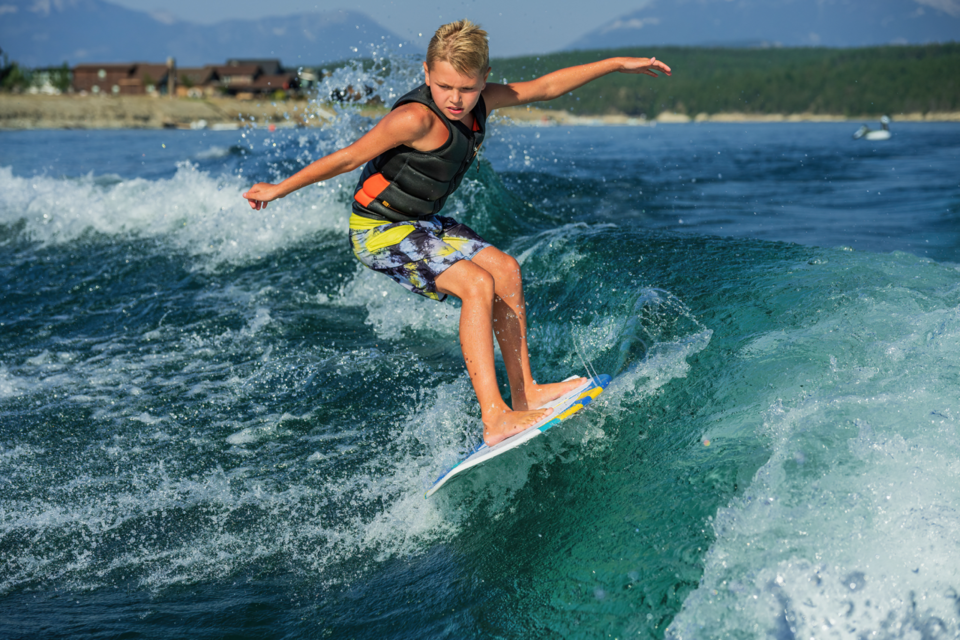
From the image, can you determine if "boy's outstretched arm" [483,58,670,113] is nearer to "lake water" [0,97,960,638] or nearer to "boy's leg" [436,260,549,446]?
"boy's leg" [436,260,549,446]

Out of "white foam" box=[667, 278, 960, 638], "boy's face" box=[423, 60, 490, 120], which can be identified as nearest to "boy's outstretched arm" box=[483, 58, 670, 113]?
"boy's face" box=[423, 60, 490, 120]

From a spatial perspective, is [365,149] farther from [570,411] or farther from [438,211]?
[570,411]

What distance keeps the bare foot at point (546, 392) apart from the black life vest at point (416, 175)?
3.24 ft

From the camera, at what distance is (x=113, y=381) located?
470cm

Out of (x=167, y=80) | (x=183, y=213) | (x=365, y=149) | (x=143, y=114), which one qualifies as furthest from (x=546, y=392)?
(x=167, y=80)

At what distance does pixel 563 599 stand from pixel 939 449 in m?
1.37

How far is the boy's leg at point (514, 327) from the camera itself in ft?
10.6

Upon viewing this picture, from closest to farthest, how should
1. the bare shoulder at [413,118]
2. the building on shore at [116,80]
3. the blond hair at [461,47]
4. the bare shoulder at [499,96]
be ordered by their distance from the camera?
the blond hair at [461,47], the bare shoulder at [413,118], the bare shoulder at [499,96], the building on shore at [116,80]

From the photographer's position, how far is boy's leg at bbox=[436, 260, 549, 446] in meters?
3.01

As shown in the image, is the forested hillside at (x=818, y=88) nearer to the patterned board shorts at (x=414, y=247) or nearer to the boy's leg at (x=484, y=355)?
the patterned board shorts at (x=414, y=247)

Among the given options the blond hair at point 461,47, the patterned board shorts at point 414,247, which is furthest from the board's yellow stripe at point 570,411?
the blond hair at point 461,47

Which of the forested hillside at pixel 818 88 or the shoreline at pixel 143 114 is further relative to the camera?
the forested hillside at pixel 818 88

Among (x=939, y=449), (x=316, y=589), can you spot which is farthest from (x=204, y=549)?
(x=939, y=449)

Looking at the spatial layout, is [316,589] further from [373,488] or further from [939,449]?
[939,449]
